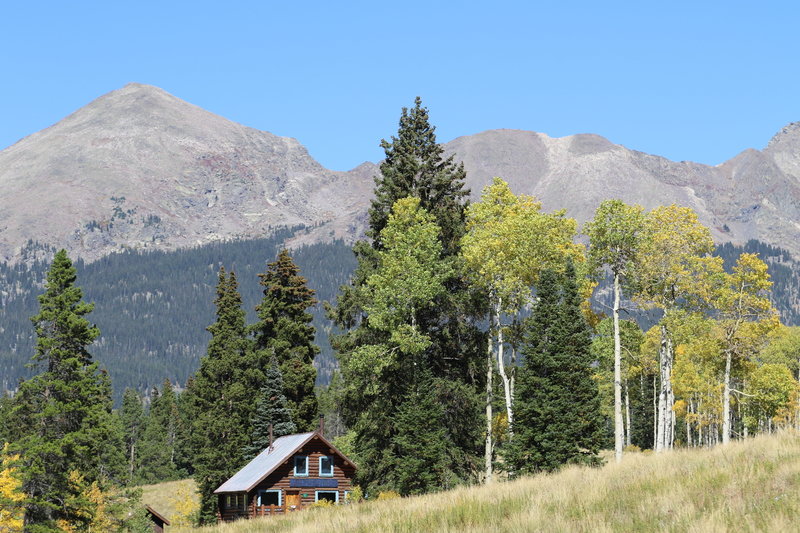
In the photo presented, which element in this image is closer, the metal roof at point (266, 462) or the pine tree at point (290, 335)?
the metal roof at point (266, 462)

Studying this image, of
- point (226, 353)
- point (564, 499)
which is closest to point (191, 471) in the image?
point (226, 353)

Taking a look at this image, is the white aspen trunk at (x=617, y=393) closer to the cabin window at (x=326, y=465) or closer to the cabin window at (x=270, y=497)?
the cabin window at (x=326, y=465)

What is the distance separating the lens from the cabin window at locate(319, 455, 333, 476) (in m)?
59.6

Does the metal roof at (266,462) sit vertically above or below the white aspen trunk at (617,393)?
below

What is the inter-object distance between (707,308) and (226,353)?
35.6 m

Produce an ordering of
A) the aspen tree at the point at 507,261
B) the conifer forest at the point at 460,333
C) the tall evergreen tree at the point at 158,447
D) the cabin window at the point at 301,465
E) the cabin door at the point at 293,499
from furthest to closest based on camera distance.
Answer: the tall evergreen tree at the point at 158,447, the cabin window at the point at 301,465, the cabin door at the point at 293,499, the aspen tree at the point at 507,261, the conifer forest at the point at 460,333

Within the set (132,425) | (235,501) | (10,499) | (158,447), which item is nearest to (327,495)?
(235,501)

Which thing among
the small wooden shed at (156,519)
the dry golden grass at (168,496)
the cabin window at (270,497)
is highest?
the cabin window at (270,497)

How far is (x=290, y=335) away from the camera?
6397 centimetres

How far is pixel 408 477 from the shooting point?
148ft

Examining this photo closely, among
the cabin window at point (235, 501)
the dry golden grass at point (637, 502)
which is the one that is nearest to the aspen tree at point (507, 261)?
the cabin window at point (235, 501)

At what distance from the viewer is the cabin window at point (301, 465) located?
58.6 m

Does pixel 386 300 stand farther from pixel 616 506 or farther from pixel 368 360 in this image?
pixel 616 506

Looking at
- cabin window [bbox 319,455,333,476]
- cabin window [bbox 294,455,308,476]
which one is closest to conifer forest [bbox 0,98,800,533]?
cabin window [bbox 294,455,308,476]
